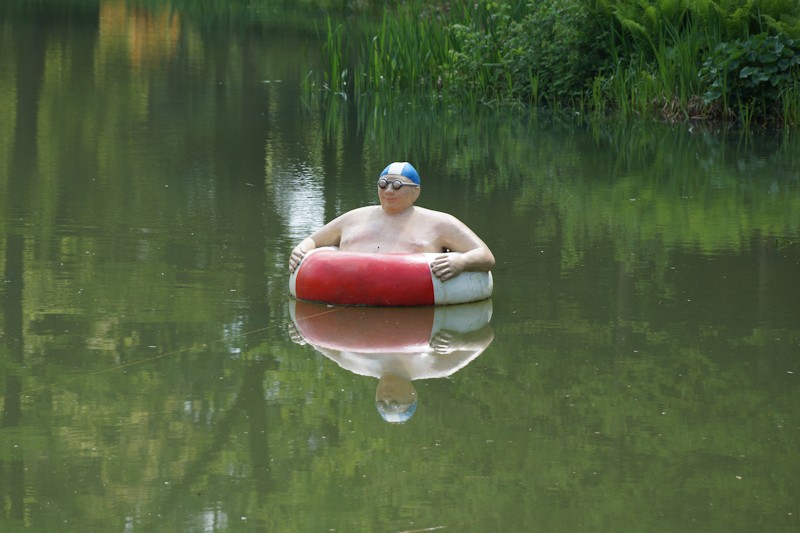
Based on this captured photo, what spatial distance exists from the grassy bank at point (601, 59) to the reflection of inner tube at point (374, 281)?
33.1 feet

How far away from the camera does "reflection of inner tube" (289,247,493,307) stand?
7.97 m

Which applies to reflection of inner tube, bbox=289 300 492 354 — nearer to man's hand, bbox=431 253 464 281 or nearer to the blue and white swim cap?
man's hand, bbox=431 253 464 281

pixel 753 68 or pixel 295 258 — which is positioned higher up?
pixel 295 258

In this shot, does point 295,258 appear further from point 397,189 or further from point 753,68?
point 753,68

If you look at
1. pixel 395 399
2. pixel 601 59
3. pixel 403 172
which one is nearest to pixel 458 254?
pixel 403 172

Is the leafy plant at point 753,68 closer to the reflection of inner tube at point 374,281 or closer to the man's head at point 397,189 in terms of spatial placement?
the man's head at point 397,189

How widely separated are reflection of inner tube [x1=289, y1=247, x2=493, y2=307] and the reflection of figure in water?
59 millimetres

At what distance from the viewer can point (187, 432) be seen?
5.74m

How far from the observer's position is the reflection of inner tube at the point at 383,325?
730cm

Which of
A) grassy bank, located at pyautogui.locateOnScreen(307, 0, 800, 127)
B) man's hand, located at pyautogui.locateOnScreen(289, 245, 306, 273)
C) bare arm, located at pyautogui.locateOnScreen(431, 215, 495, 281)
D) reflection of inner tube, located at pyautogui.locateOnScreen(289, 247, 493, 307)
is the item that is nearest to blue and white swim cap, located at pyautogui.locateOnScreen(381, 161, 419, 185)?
bare arm, located at pyautogui.locateOnScreen(431, 215, 495, 281)

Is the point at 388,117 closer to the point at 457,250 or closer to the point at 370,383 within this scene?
the point at 457,250

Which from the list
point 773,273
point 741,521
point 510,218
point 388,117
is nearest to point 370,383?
point 741,521

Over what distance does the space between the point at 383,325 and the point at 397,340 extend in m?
0.32

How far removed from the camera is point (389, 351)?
7.16m
